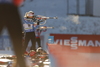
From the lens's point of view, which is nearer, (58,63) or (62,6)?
(58,63)

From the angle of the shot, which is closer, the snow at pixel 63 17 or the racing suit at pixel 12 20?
the racing suit at pixel 12 20

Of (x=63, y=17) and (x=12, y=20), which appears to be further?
(x=63, y=17)

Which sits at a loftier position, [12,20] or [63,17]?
[12,20]

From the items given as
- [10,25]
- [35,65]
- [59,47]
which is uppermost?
[10,25]

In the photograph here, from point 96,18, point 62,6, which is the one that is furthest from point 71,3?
point 96,18

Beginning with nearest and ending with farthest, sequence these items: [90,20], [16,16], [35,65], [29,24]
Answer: [16,16]
[35,65]
[29,24]
[90,20]

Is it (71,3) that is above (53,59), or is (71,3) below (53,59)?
above

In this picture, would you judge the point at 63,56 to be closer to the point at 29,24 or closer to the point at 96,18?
the point at 29,24

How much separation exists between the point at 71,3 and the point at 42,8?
78.7 inches

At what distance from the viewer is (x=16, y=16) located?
2.50 m

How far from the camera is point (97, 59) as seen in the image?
178 inches

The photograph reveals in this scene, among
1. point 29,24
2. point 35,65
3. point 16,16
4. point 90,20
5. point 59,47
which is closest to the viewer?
point 16,16

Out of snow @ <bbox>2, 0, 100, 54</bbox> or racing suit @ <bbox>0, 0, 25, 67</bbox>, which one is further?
Result: snow @ <bbox>2, 0, 100, 54</bbox>

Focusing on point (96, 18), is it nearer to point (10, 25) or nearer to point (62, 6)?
point (62, 6)
